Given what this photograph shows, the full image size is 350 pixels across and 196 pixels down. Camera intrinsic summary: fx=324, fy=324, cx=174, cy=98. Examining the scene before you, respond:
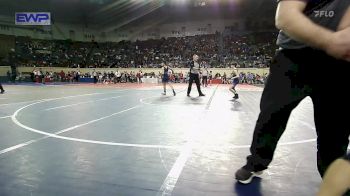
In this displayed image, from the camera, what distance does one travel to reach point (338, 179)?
52.2 inches

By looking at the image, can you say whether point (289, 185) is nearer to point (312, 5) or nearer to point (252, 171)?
point (252, 171)

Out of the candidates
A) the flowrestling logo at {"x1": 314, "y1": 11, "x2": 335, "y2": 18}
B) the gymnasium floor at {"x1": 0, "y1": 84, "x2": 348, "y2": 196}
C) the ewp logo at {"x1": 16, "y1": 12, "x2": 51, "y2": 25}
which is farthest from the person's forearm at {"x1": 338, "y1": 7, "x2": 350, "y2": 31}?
the ewp logo at {"x1": 16, "y1": 12, "x2": 51, "y2": 25}

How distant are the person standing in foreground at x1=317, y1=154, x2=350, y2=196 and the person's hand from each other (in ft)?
1.42

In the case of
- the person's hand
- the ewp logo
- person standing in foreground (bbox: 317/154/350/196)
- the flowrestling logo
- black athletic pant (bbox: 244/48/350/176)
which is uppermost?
the ewp logo

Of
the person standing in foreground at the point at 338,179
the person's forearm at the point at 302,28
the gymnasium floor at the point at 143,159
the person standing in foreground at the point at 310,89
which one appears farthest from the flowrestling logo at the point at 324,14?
the gymnasium floor at the point at 143,159

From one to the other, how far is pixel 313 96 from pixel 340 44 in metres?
1.00

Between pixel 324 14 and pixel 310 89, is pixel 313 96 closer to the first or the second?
pixel 310 89

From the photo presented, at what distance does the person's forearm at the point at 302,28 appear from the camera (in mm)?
1444

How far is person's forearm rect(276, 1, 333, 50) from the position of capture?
1.44m

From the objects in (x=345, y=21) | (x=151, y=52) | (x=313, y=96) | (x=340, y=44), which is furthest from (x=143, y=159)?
(x=151, y=52)

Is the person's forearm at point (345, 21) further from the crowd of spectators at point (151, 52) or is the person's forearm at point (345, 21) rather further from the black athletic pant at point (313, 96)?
the crowd of spectators at point (151, 52)

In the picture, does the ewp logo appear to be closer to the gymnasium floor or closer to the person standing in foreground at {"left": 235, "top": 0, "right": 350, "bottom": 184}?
the gymnasium floor

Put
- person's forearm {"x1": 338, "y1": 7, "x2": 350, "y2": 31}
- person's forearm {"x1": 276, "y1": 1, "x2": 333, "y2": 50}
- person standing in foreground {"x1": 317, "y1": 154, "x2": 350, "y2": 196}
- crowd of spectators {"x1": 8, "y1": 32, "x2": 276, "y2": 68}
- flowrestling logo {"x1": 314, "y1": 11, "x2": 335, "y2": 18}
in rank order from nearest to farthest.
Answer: person standing in foreground {"x1": 317, "y1": 154, "x2": 350, "y2": 196} → person's forearm {"x1": 276, "y1": 1, "x2": 333, "y2": 50} → person's forearm {"x1": 338, "y1": 7, "x2": 350, "y2": 31} → flowrestling logo {"x1": 314, "y1": 11, "x2": 335, "y2": 18} → crowd of spectators {"x1": 8, "y1": 32, "x2": 276, "y2": 68}

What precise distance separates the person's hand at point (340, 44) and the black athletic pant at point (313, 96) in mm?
728
